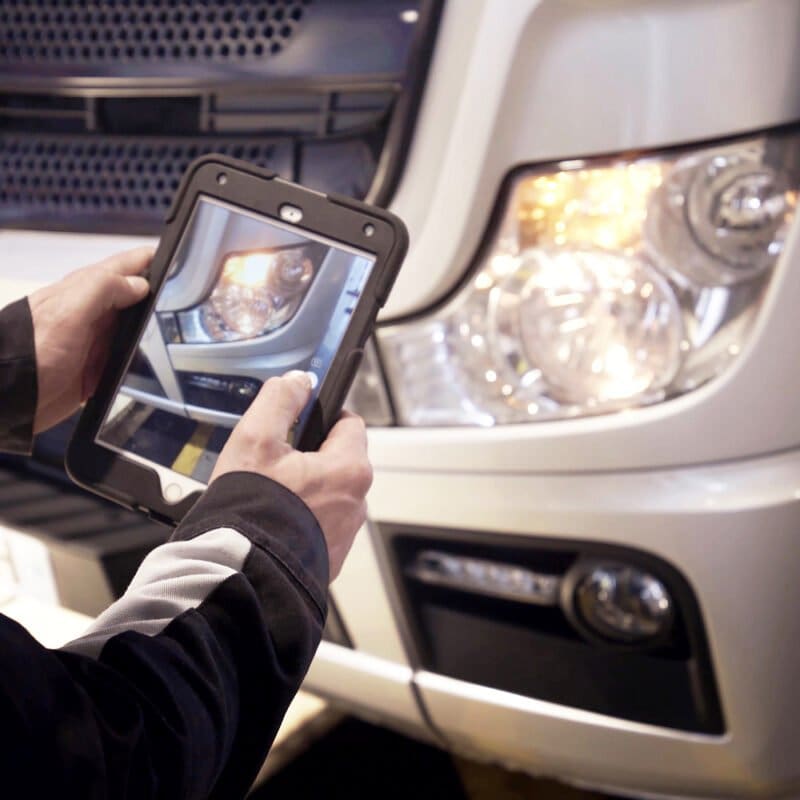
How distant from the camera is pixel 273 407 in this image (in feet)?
2.71

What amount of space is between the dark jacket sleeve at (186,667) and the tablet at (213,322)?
22cm

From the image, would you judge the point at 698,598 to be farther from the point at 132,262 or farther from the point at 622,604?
the point at 132,262

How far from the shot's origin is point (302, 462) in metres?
0.81

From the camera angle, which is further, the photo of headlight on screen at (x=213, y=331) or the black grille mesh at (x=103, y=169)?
the black grille mesh at (x=103, y=169)

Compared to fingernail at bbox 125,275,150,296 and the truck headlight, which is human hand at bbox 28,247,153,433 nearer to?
fingernail at bbox 125,275,150,296

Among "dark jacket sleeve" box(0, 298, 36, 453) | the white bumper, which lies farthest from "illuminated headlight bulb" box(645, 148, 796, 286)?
"dark jacket sleeve" box(0, 298, 36, 453)

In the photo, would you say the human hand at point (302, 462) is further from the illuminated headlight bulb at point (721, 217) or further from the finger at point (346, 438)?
the illuminated headlight bulb at point (721, 217)

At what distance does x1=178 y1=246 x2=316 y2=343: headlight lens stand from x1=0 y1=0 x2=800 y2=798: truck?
113mm

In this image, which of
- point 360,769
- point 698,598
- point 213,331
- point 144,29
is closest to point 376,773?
point 360,769

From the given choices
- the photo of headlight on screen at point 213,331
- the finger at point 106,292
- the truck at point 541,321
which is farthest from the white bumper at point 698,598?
the finger at point 106,292

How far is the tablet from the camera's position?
96 cm

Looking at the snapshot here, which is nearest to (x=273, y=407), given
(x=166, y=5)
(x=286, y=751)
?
(x=166, y=5)

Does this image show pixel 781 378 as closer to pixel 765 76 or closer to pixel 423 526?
pixel 765 76

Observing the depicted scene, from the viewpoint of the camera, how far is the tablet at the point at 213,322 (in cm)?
96
